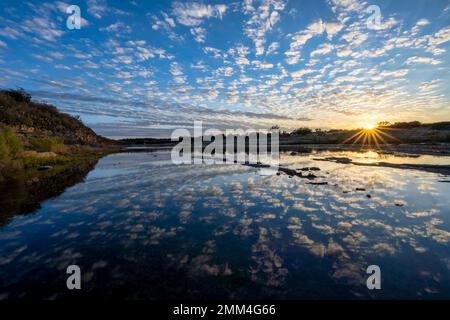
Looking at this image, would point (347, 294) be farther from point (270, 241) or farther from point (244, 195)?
point (244, 195)

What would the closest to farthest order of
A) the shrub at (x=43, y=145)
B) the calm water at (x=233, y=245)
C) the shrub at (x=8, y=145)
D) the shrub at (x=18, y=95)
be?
the calm water at (x=233, y=245), the shrub at (x=8, y=145), the shrub at (x=43, y=145), the shrub at (x=18, y=95)

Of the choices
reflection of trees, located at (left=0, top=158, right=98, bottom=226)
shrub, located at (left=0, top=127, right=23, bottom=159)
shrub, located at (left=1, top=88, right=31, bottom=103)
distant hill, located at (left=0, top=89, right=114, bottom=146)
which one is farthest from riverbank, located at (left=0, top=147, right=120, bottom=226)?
shrub, located at (left=1, top=88, right=31, bottom=103)

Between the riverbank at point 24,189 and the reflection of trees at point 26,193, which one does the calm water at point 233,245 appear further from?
the riverbank at point 24,189

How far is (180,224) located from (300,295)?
7573 millimetres

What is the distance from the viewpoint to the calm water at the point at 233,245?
23.6 ft

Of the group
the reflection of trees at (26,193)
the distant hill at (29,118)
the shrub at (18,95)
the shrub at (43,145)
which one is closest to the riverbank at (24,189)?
the reflection of trees at (26,193)

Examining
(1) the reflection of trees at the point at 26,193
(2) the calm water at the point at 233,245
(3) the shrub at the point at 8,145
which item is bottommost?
(2) the calm water at the point at 233,245

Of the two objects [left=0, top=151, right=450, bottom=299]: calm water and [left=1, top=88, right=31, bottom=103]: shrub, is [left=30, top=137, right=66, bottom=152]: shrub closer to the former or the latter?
[left=0, top=151, right=450, bottom=299]: calm water

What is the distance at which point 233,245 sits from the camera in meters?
10.1

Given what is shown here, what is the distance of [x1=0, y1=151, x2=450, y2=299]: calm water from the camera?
7.20 m

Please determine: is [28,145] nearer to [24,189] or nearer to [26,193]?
[24,189]

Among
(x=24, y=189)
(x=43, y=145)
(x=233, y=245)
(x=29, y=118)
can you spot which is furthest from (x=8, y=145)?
(x=29, y=118)

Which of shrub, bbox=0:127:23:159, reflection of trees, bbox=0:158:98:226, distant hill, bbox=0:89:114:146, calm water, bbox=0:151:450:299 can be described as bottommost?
calm water, bbox=0:151:450:299
